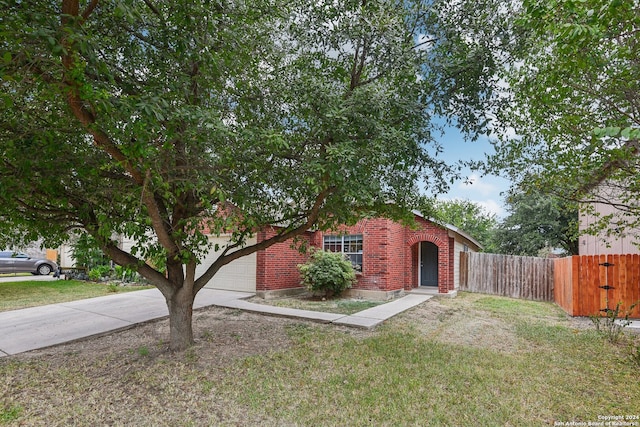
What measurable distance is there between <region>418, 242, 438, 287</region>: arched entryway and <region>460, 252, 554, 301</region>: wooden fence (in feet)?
3.80

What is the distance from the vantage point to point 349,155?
411cm

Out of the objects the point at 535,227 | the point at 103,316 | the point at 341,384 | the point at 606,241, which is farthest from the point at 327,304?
the point at 535,227

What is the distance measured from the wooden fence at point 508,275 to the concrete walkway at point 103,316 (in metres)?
4.59

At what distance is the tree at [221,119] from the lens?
363 cm

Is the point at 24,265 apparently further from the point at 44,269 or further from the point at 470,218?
the point at 470,218

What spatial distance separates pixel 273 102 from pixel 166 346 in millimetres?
4391

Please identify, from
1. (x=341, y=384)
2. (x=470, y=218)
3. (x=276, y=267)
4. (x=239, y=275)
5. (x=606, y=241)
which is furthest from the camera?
(x=470, y=218)

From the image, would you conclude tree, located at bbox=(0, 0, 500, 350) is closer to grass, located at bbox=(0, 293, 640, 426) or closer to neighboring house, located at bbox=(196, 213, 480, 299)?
grass, located at bbox=(0, 293, 640, 426)

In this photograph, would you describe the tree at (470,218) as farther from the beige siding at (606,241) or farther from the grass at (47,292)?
the grass at (47,292)

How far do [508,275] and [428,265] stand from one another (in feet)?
10.6

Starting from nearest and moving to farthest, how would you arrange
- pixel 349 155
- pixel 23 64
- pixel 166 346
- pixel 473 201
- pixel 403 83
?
pixel 23 64
pixel 349 155
pixel 403 83
pixel 166 346
pixel 473 201

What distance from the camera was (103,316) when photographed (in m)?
8.21

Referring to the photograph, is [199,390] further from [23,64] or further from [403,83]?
[403,83]

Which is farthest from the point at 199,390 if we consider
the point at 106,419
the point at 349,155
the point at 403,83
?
the point at 403,83
